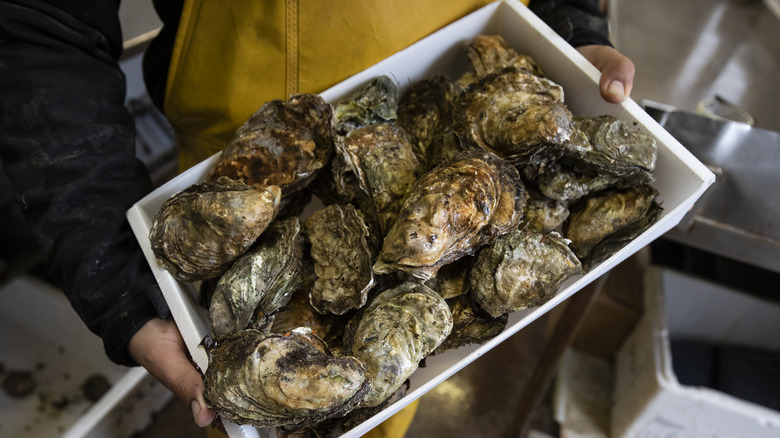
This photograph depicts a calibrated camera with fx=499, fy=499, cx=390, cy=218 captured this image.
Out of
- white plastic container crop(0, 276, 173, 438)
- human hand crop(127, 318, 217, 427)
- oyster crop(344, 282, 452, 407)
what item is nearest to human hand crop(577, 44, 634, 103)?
oyster crop(344, 282, 452, 407)

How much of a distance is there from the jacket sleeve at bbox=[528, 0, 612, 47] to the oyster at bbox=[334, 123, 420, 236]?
1.84 feet

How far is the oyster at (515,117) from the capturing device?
822mm

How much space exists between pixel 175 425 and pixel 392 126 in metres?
1.70

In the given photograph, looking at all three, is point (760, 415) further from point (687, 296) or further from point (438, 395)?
point (438, 395)

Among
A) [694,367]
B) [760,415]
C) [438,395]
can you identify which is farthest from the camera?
[438,395]

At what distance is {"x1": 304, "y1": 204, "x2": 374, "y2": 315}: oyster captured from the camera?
2.71 feet

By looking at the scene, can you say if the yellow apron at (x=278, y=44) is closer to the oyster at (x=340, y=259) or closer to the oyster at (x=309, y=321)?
the oyster at (x=340, y=259)

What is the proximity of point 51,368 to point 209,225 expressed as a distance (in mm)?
1611

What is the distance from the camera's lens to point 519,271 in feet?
2.67

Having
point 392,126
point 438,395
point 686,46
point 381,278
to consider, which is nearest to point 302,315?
point 381,278

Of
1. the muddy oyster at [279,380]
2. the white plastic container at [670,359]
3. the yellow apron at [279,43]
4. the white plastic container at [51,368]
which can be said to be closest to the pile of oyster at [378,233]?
the muddy oyster at [279,380]

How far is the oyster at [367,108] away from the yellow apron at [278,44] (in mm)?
114

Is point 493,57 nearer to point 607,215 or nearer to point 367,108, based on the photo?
point 367,108

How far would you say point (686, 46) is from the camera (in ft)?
10.5
